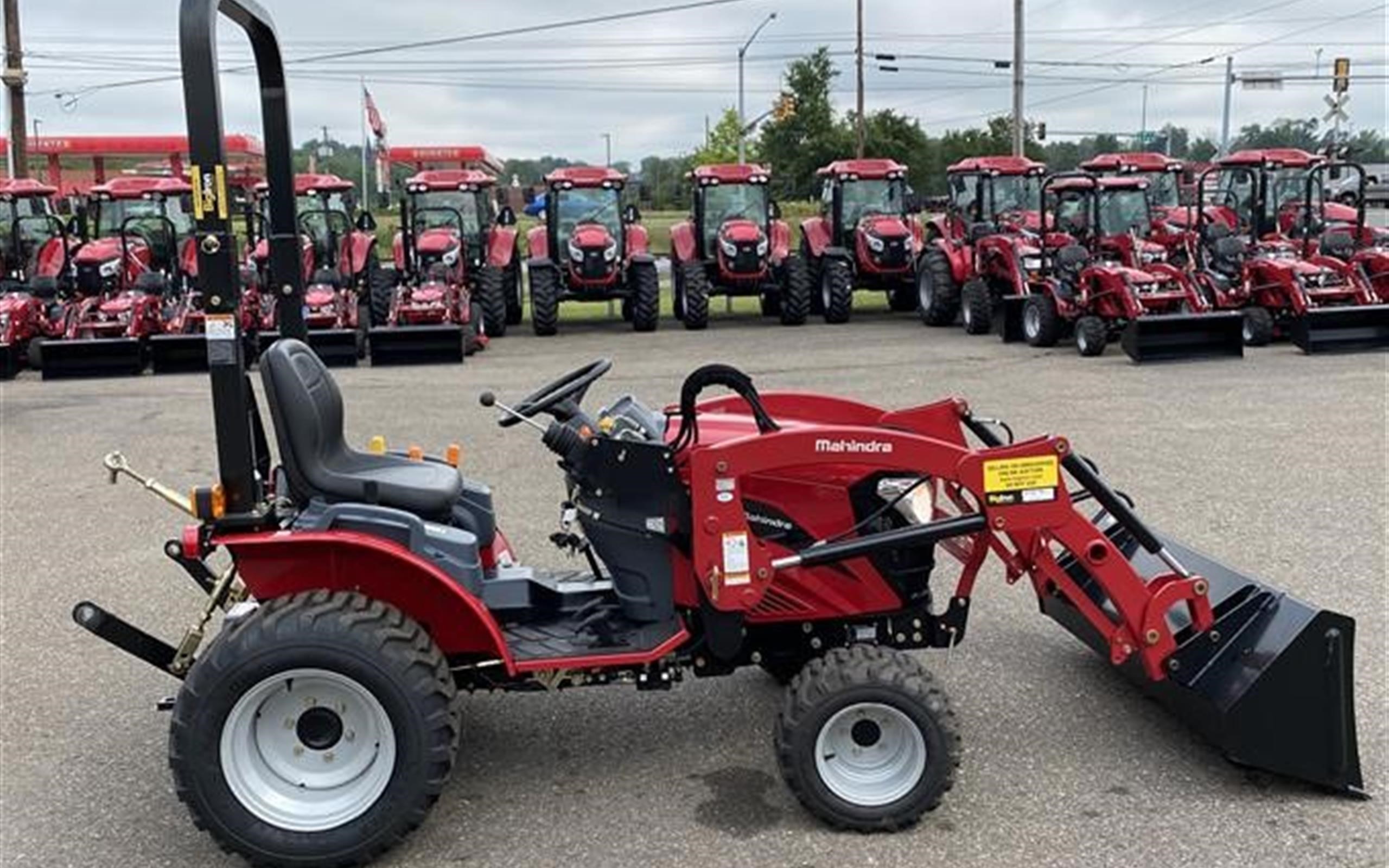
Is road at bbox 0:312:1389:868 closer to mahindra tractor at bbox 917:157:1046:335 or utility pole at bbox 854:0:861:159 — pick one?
mahindra tractor at bbox 917:157:1046:335

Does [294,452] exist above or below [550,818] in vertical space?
above

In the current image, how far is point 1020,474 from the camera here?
347cm

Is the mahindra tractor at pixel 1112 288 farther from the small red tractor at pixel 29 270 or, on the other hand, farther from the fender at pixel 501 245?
the small red tractor at pixel 29 270

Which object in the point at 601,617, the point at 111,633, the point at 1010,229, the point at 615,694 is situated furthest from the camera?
the point at 1010,229

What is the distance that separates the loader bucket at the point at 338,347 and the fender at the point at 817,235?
24.8ft

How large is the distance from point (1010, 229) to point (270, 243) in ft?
46.1

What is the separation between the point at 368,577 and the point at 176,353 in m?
11.8

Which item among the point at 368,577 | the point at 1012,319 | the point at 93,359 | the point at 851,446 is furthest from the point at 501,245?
the point at 851,446

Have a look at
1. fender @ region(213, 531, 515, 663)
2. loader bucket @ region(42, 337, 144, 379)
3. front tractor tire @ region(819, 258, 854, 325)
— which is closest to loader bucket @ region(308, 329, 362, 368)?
loader bucket @ region(42, 337, 144, 379)

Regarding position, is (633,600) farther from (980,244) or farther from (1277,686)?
(980,244)

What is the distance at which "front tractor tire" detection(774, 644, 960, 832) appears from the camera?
3.40 meters

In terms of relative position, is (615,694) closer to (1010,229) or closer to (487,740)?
(487,740)

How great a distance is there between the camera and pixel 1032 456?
11.3 ft

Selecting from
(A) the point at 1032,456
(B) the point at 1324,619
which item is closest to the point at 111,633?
(A) the point at 1032,456
